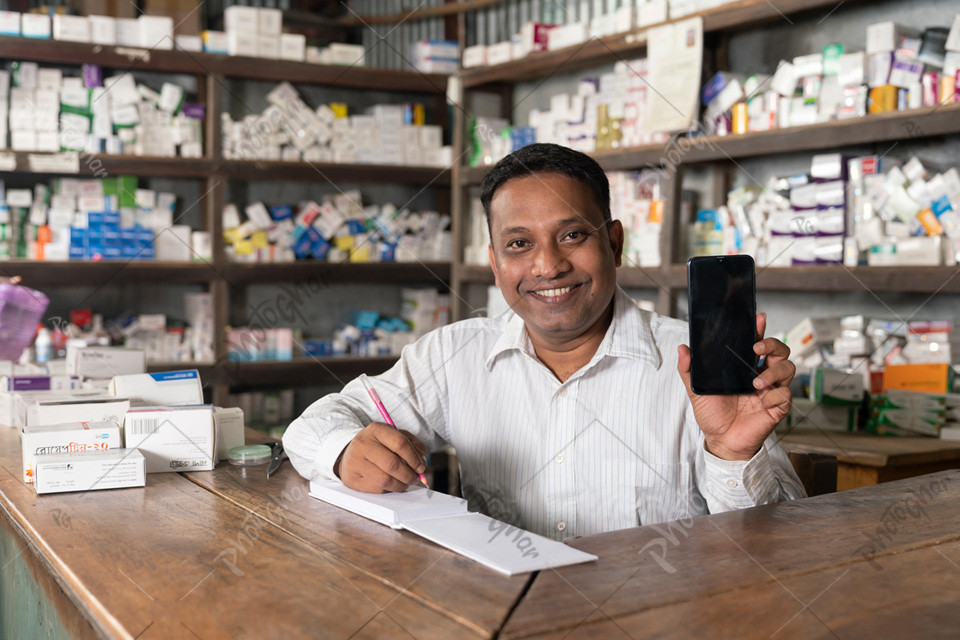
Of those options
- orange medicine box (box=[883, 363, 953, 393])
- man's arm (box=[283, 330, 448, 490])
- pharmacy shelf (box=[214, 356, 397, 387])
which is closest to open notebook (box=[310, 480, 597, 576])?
man's arm (box=[283, 330, 448, 490])

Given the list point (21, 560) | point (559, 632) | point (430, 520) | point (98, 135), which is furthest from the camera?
point (98, 135)

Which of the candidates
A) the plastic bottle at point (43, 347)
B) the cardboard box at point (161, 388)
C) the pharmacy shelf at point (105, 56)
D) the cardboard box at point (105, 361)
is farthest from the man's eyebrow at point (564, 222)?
the pharmacy shelf at point (105, 56)

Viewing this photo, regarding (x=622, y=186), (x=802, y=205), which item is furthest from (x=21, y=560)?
(x=622, y=186)

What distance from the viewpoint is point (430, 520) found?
142cm

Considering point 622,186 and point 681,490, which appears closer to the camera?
point 681,490

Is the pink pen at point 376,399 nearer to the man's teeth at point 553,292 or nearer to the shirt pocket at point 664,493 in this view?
the man's teeth at point 553,292

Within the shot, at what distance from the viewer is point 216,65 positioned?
15.5 feet

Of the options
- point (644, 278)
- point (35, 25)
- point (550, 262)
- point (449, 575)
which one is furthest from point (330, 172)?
point (449, 575)

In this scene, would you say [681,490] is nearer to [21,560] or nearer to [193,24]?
[21,560]

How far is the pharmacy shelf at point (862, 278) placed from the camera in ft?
9.63

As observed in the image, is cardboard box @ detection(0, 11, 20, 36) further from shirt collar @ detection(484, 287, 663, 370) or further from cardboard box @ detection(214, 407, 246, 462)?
shirt collar @ detection(484, 287, 663, 370)

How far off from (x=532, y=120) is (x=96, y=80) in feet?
7.16

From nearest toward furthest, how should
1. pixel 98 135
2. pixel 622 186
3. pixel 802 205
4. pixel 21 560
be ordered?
1. pixel 21 560
2. pixel 802 205
3. pixel 622 186
4. pixel 98 135

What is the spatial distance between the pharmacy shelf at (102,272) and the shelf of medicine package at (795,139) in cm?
215
